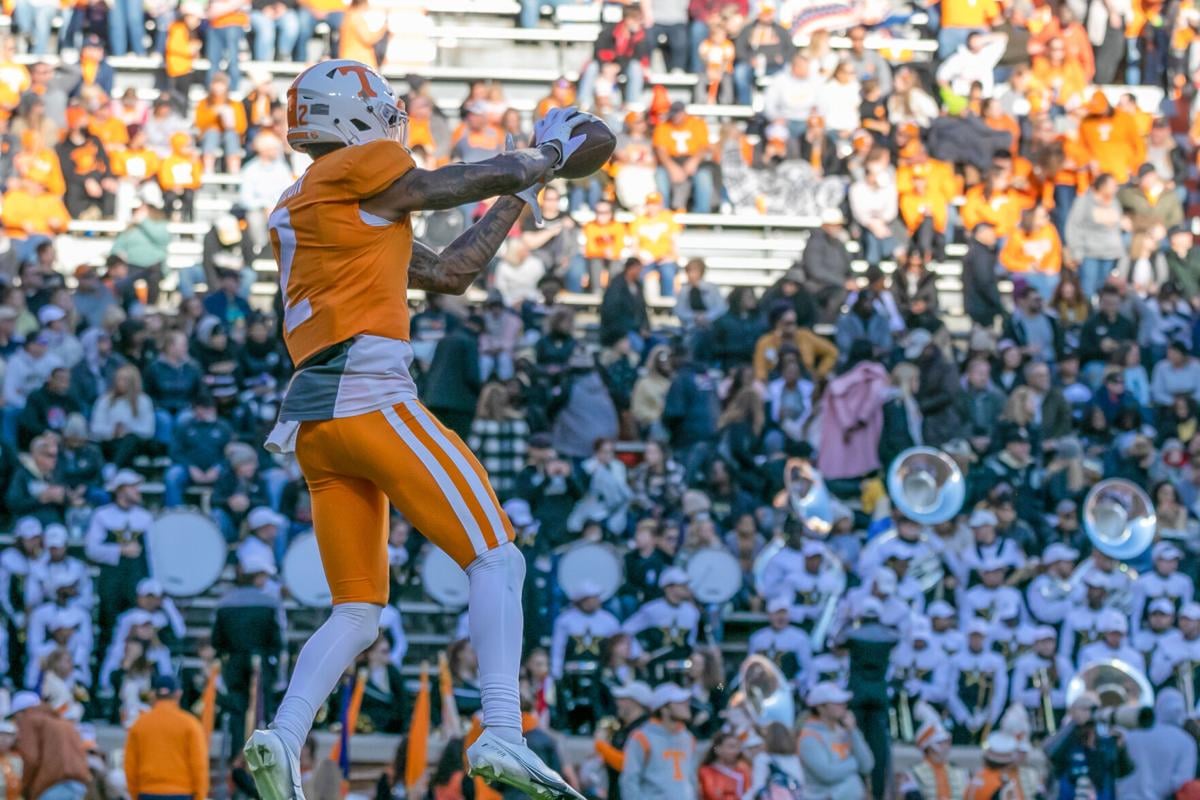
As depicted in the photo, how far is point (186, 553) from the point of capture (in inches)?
629

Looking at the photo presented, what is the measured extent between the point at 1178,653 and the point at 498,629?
1078 cm

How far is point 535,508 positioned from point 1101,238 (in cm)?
786

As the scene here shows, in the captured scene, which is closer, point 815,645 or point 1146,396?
point 815,645

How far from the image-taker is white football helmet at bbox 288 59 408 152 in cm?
680

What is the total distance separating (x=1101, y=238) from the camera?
22422mm

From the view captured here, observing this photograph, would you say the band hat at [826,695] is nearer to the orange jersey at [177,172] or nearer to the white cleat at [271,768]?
the white cleat at [271,768]

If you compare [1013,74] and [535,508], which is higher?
[1013,74]

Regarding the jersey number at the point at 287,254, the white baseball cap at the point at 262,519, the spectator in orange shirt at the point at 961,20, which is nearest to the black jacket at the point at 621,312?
the white baseball cap at the point at 262,519

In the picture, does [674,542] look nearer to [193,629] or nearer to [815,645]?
[815,645]

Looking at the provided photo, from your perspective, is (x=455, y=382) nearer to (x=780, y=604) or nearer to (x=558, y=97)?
(x=780, y=604)

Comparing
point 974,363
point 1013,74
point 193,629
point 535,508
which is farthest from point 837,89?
point 193,629

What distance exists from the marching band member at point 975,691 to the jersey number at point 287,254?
995 centimetres

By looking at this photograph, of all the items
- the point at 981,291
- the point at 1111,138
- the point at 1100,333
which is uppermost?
the point at 1111,138

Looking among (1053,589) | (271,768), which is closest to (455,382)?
(1053,589)
